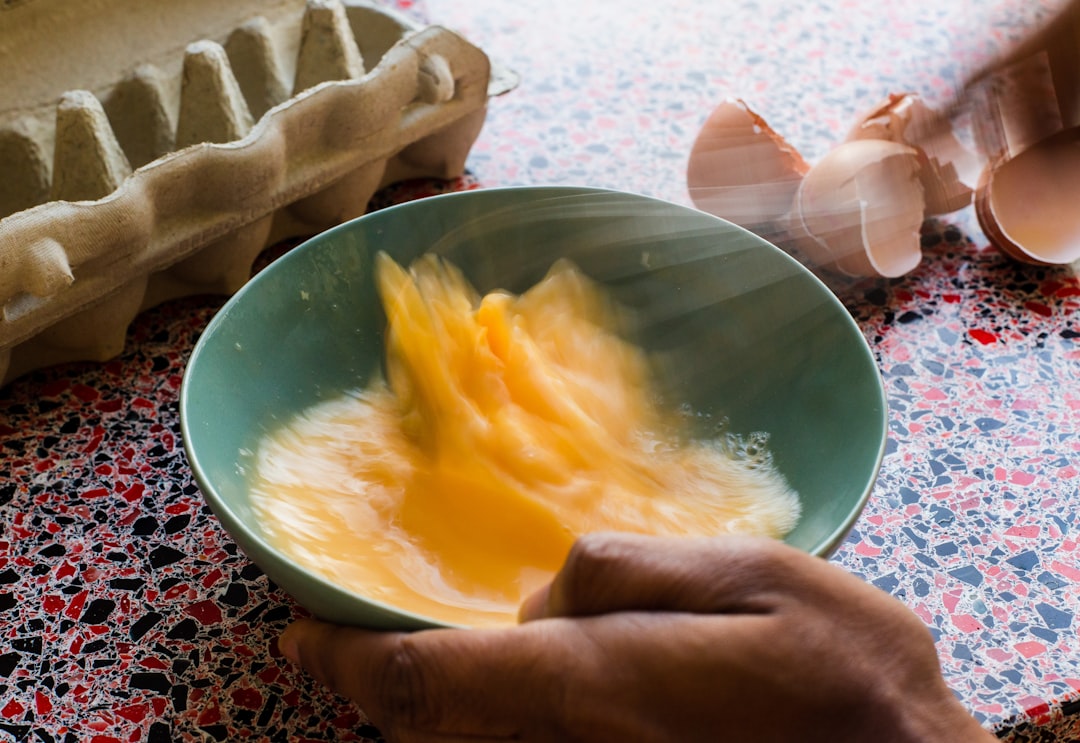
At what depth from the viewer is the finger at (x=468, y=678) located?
19.2 inches

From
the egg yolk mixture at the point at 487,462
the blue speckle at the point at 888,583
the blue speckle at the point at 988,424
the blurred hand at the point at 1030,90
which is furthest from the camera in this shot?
the blurred hand at the point at 1030,90

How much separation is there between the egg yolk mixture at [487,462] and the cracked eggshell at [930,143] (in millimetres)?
388

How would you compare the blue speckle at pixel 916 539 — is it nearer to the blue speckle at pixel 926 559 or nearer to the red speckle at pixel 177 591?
the blue speckle at pixel 926 559

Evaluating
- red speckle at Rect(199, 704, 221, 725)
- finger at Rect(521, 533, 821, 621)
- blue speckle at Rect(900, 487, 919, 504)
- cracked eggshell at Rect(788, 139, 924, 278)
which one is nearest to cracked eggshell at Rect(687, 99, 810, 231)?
cracked eggshell at Rect(788, 139, 924, 278)

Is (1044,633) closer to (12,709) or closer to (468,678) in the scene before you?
(468,678)

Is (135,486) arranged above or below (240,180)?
below

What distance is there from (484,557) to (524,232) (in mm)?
303

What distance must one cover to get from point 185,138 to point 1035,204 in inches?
32.9

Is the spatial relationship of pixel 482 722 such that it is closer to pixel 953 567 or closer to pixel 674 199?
pixel 953 567

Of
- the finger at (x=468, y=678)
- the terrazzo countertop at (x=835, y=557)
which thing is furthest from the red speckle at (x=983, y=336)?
the finger at (x=468, y=678)

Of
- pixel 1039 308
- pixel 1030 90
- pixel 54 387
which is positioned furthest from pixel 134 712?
pixel 1030 90

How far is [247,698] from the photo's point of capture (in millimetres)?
654

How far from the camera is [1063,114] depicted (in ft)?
3.38

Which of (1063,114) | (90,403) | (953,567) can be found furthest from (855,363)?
(90,403)
